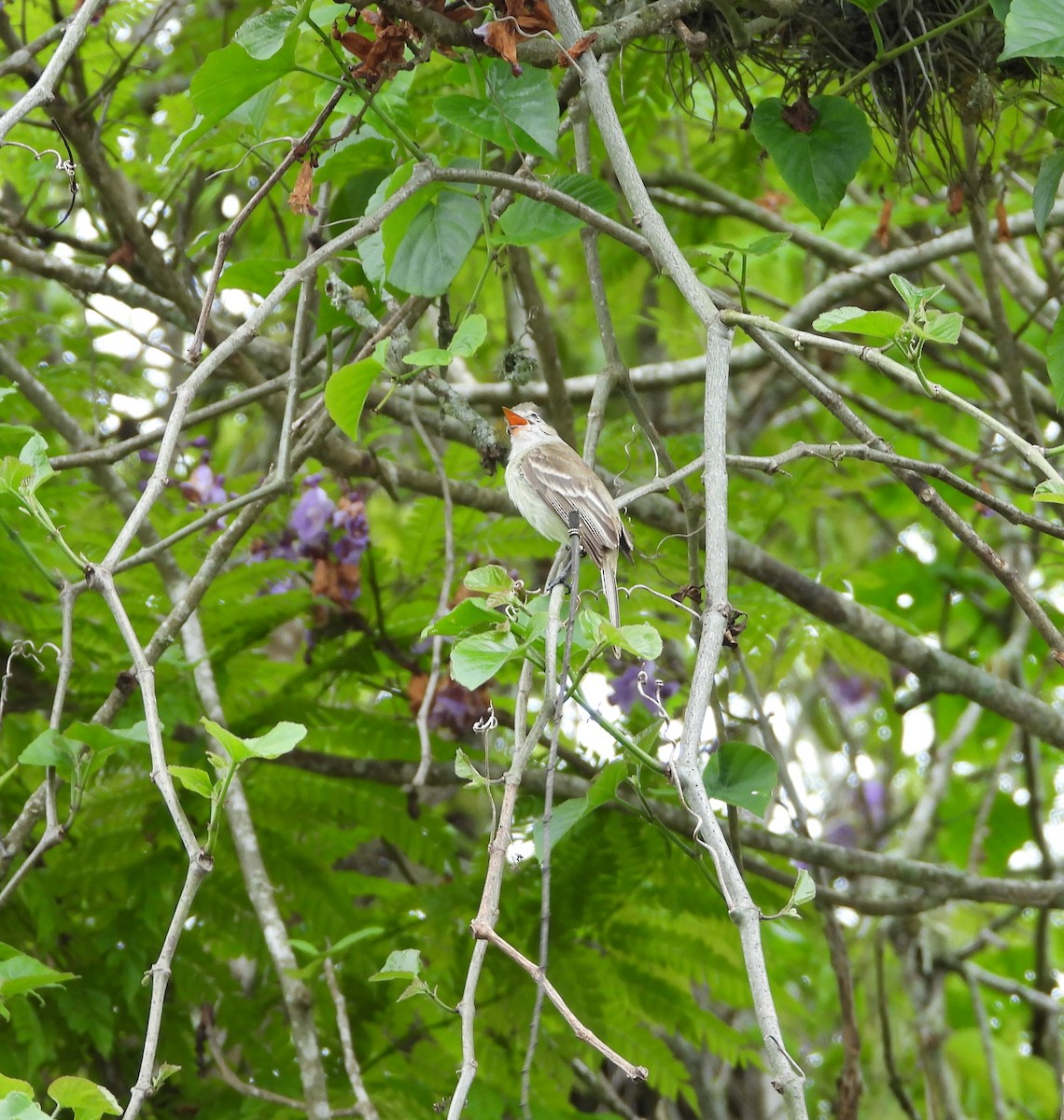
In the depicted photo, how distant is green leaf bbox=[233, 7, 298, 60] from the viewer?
2.38m

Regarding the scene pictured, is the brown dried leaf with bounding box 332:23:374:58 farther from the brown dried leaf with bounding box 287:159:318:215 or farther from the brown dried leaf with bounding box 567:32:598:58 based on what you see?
the brown dried leaf with bounding box 567:32:598:58

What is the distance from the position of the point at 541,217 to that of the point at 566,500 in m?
0.67

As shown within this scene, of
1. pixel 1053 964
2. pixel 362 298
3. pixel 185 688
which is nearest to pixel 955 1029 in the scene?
pixel 1053 964

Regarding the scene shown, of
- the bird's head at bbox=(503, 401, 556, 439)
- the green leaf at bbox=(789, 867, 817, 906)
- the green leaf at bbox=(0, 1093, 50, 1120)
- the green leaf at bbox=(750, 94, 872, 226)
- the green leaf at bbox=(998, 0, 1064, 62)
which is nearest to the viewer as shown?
the green leaf at bbox=(0, 1093, 50, 1120)

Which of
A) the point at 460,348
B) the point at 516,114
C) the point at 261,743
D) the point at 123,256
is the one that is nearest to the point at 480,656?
Result: the point at 261,743

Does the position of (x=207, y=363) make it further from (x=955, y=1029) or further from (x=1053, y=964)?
(x=1053, y=964)

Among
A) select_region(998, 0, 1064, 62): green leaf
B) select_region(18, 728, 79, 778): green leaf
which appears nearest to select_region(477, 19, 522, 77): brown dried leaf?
select_region(998, 0, 1064, 62): green leaf

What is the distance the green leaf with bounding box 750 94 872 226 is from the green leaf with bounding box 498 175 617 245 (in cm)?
47

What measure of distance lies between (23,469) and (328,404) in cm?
66

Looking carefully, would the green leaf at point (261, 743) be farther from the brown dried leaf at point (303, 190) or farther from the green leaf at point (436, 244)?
the brown dried leaf at point (303, 190)

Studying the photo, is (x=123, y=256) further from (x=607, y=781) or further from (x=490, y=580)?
(x=607, y=781)

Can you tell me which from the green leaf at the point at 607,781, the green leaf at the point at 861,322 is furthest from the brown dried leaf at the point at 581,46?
the green leaf at the point at 607,781

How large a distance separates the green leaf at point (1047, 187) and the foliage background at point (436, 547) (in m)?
0.02

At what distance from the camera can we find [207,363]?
211 cm
